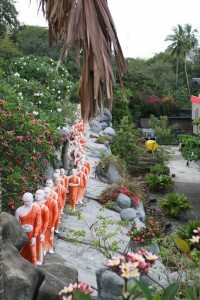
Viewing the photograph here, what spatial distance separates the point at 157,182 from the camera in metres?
24.3

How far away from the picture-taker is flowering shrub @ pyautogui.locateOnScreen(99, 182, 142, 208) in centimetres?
1633

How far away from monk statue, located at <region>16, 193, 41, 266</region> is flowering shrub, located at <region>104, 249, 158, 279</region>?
12.8 ft

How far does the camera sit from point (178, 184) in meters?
26.3

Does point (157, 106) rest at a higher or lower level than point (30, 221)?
higher

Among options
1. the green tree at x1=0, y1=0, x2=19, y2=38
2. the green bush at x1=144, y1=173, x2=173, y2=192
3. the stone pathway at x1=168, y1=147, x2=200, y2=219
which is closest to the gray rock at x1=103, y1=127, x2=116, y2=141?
the stone pathway at x1=168, y1=147, x2=200, y2=219

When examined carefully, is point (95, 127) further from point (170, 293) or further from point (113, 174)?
point (170, 293)

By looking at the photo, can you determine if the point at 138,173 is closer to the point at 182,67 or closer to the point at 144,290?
the point at 144,290

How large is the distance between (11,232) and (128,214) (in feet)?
25.4

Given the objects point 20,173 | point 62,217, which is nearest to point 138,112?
point 62,217

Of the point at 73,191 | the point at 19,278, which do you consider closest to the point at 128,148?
the point at 73,191

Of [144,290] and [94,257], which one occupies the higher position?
[144,290]

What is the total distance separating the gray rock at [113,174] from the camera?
1942cm

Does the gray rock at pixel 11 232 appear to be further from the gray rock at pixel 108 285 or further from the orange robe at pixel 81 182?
the orange robe at pixel 81 182

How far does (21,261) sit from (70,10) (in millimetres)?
3633
